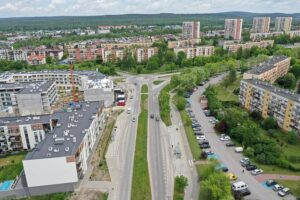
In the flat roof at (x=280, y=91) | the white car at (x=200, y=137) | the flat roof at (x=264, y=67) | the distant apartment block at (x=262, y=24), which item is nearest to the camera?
the white car at (x=200, y=137)

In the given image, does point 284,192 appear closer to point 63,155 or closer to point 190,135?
point 190,135

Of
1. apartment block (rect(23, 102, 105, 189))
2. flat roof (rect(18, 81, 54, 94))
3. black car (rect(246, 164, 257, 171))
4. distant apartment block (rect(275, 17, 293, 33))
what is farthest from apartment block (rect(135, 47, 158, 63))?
distant apartment block (rect(275, 17, 293, 33))

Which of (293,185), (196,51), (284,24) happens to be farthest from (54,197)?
(284,24)

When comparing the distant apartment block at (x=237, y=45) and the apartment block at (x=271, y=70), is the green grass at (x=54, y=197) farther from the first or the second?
the distant apartment block at (x=237, y=45)

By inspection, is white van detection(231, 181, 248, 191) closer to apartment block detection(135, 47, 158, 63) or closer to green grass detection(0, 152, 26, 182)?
green grass detection(0, 152, 26, 182)

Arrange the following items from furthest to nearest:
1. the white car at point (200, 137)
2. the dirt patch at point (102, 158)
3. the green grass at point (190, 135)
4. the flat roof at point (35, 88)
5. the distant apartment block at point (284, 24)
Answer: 1. the distant apartment block at point (284, 24)
2. the flat roof at point (35, 88)
3. the white car at point (200, 137)
4. the green grass at point (190, 135)
5. the dirt patch at point (102, 158)

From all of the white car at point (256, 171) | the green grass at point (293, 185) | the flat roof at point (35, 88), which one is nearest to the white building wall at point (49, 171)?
the white car at point (256, 171)
